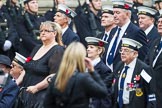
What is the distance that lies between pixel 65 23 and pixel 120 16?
3.27 ft

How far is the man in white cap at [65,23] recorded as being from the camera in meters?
11.8

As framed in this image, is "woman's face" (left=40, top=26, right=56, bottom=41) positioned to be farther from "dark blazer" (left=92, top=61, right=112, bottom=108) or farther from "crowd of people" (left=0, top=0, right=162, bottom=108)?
"dark blazer" (left=92, top=61, right=112, bottom=108)

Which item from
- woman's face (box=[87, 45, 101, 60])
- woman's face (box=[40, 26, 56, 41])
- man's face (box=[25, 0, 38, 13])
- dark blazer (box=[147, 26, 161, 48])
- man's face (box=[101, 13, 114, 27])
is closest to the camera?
woman's face (box=[40, 26, 56, 41])

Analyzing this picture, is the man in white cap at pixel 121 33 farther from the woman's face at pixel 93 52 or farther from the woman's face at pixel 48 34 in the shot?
the woman's face at pixel 48 34

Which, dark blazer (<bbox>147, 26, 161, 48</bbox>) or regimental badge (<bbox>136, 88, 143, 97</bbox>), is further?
dark blazer (<bbox>147, 26, 161, 48</bbox>)

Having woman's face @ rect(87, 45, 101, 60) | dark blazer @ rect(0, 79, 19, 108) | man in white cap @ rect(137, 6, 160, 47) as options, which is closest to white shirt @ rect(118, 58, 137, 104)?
woman's face @ rect(87, 45, 101, 60)

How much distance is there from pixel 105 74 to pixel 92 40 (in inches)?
27.5

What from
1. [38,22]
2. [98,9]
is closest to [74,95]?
[38,22]

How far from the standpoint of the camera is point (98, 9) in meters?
14.9

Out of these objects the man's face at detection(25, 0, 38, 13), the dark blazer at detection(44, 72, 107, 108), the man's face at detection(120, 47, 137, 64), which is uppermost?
the dark blazer at detection(44, 72, 107, 108)

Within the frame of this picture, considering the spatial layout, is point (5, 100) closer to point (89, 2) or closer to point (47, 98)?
point (47, 98)

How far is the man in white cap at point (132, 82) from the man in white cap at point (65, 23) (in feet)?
5.81

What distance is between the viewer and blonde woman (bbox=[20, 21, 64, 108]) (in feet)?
31.8

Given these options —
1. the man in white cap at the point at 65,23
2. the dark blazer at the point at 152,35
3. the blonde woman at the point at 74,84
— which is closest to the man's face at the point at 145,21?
the dark blazer at the point at 152,35
